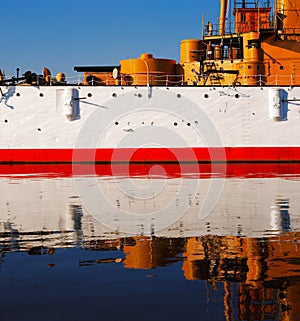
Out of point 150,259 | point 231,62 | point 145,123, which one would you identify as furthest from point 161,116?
point 150,259

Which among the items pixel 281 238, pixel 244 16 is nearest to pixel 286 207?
pixel 281 238

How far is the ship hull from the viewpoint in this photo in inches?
1313

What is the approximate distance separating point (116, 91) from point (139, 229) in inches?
974

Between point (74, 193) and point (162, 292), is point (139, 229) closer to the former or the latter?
point (162, 292)

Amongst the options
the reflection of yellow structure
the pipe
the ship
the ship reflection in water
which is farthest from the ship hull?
the reflection of yellow structure

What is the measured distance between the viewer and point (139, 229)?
937 centimetres

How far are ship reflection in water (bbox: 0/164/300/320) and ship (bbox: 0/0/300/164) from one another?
19.7 m

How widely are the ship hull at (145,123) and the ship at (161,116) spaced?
0.22ft

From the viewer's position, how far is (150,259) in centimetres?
693

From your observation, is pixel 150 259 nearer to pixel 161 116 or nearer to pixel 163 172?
pixel 163 172

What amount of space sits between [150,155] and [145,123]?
7.22 ft

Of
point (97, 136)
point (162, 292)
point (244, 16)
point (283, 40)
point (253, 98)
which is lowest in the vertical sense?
point (162, 292)

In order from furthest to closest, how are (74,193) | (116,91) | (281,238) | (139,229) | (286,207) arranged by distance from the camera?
(116,91)
(74,193)
(286,207)
(139,229)
(281,238)

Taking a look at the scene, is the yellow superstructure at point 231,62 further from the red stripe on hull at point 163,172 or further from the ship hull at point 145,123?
the red stripe on hull at point 163,172
